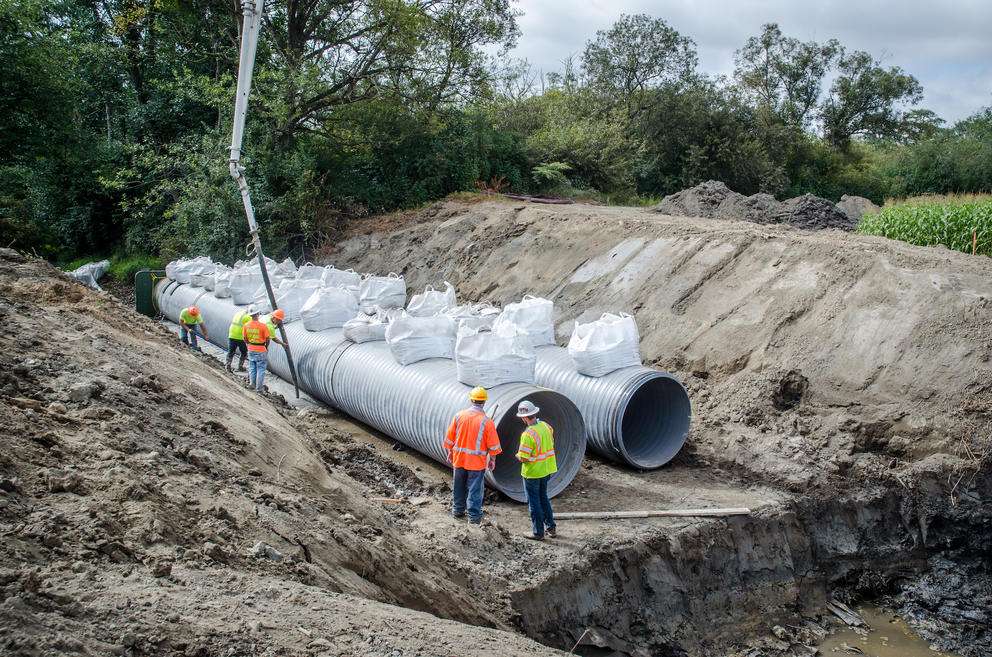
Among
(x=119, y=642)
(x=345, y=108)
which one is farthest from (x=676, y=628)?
(x=345, y=108)

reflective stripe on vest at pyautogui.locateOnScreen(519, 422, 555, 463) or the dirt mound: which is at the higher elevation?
the dirt mound

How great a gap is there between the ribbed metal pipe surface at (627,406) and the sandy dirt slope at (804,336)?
508mm

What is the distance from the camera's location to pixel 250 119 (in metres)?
21.3

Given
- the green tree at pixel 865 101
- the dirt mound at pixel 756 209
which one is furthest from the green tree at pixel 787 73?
the dirt mound at pixel 756 209

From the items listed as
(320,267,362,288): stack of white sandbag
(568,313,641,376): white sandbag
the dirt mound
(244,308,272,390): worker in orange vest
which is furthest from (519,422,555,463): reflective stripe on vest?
the dirt mound

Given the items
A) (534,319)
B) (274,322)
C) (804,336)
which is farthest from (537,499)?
(274,322)

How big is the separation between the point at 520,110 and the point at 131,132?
16086mm

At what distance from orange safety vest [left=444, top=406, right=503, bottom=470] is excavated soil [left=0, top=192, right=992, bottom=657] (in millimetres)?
609

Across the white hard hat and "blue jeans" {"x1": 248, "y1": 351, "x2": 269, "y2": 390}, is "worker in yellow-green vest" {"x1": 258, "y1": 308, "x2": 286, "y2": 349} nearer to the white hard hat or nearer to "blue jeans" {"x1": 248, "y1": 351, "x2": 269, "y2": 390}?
"blue jeans" {"x1": 248, "y1": 351, "x2": 269, "y2": 390}

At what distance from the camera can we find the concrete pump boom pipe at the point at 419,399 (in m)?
7.59

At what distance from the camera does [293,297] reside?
500 inches

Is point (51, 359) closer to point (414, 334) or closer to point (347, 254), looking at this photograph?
point (414, 334)

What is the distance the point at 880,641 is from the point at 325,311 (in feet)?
29.0

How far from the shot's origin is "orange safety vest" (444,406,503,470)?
6562mm
